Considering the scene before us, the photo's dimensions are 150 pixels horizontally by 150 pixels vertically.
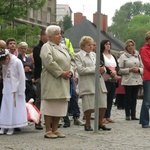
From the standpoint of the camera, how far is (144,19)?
16125cm

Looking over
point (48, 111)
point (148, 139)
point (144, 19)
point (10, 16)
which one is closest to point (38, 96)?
point (48, 111)

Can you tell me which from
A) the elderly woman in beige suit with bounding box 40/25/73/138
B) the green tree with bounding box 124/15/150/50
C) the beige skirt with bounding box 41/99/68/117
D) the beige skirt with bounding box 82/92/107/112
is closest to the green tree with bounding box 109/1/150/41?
the green tree with bounding box 124/15/150/50

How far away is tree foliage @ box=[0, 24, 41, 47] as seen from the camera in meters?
33.5

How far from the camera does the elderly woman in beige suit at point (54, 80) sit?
354 inches

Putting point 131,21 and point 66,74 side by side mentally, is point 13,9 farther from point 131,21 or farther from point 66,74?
point 131,21

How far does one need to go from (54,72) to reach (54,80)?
165mm

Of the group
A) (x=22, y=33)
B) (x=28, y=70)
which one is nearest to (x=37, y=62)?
(x=28, y=70)

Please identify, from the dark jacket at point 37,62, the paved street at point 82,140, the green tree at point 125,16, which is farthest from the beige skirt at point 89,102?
the green tree at point 125,16

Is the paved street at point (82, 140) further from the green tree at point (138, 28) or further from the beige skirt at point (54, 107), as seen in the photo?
the green tree at point (138, 28)

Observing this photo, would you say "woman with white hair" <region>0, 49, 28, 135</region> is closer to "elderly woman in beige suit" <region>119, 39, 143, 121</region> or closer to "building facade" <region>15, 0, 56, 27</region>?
"elderly woman in beige suit" <region>119, 39, 143, 121</region>

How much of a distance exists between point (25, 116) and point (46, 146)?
2.08m

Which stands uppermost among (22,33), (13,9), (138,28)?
(138,28)

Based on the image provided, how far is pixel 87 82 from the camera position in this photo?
1023 centimetres

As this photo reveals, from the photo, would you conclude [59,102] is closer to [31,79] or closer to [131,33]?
[31,79]
